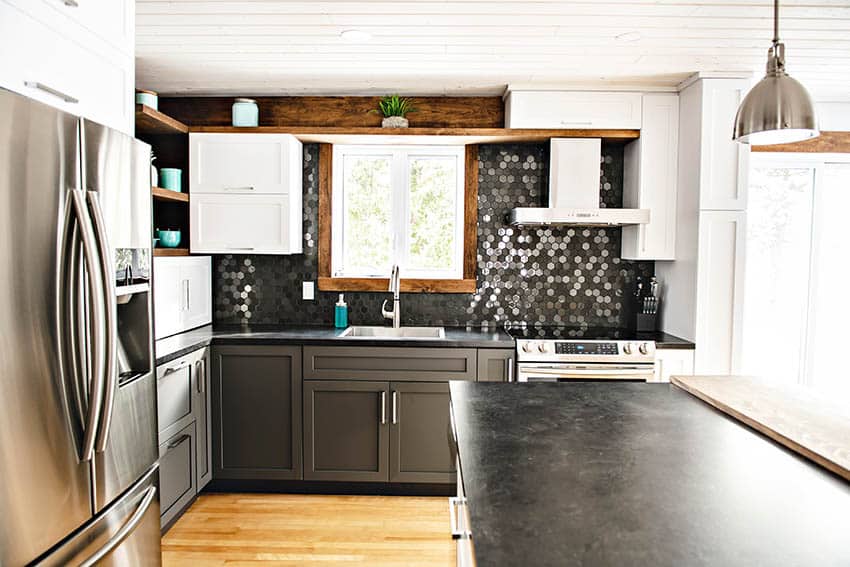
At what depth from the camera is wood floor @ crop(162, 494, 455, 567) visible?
9.19ft

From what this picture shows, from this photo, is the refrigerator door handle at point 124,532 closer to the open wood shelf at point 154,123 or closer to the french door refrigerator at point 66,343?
the french door refrigerator at point 66,343

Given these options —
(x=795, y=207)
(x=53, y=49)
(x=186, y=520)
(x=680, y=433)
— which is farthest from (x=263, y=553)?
(x=795, y=207)

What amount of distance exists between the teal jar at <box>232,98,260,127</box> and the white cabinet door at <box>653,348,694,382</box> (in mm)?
2822

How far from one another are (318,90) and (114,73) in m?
1.84

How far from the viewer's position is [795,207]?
4.17 m

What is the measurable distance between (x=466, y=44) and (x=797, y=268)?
2.81 m

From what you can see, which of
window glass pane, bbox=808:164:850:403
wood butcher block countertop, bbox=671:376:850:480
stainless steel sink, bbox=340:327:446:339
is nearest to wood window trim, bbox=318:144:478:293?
stainless steel sink, bbox=340:327:446:339

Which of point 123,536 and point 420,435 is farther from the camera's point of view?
point 420,435

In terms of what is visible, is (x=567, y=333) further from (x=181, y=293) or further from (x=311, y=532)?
(x=181, y=293)

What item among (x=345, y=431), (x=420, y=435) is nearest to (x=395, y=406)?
(x=420, y=435)

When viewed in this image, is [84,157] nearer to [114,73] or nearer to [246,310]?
[114,73]

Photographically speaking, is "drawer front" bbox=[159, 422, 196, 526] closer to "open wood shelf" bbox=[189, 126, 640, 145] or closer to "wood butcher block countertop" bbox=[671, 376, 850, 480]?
"open wood shelf" bbox=[189, 126, 640, 145]

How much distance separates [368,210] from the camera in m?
4.21

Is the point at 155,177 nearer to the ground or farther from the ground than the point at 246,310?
farther from the ground
